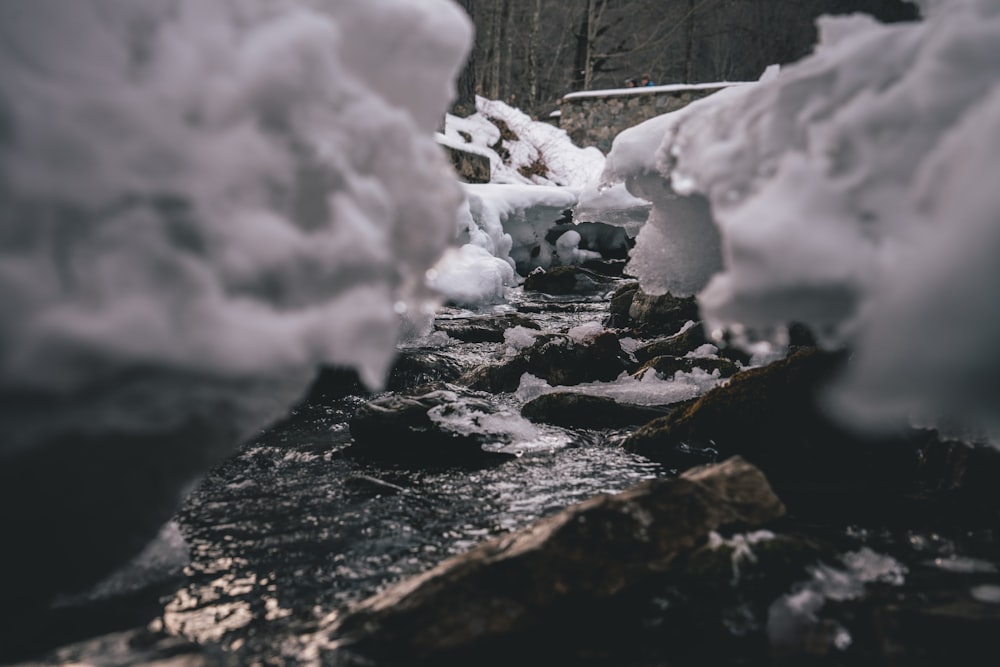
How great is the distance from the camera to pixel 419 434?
125 inches

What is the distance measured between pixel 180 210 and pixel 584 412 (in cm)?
275

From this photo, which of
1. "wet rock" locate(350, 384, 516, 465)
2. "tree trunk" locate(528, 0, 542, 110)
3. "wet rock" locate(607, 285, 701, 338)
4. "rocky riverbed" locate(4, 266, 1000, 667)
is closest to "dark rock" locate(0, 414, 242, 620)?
"rocky riverbed" locate(4, 266, 1000, 667)

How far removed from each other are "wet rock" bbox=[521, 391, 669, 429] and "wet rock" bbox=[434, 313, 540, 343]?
213 cm

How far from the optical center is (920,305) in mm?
1123

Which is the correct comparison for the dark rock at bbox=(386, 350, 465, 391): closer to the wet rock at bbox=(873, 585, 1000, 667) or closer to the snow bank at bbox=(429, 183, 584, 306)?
the snow bank at bbox=(429, 183, 584, 306)

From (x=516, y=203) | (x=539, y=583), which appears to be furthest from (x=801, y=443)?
(x=516, y=203)

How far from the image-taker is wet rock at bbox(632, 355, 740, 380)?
407 cm

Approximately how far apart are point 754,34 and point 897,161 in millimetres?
22557

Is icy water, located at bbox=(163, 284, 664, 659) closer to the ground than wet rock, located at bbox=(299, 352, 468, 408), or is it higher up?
closer to the ground

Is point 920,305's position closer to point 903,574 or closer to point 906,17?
point 903,574

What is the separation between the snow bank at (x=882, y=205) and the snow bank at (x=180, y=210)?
31.2 inches

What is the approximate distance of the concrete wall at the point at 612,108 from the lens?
1392 cm

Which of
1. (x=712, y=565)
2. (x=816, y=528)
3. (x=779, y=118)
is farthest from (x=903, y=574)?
(x=779, y=118)

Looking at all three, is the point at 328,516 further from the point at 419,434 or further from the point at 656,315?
the point at 656,315
